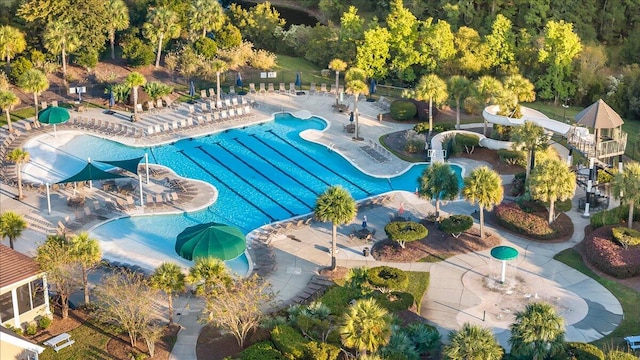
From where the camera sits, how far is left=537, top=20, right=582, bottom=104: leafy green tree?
61.9 metres

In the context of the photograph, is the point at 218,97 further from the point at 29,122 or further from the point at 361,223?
the point at 361,223

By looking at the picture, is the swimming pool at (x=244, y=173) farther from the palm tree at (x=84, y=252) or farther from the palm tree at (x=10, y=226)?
the palm tree at (x=84, y=252)

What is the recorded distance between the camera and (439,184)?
138 ft

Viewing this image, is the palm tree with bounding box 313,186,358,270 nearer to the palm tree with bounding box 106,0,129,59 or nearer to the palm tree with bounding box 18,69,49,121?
the palm tree with bounding box 18,69,49,121

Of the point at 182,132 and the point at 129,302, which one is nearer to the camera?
the point at 129,302

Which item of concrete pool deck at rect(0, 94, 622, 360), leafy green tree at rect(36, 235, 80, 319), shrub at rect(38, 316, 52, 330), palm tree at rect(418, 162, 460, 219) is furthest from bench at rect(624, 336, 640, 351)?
shrub at rect(38, 316, 52, 330)

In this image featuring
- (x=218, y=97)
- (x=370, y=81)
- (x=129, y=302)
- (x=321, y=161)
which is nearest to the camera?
(x=129, y=302)

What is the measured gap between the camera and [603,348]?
109 ft

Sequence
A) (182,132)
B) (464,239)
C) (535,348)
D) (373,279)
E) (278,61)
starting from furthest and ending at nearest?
(278,61)
(182,132)
(464,239)
(373,279)
(535,348)

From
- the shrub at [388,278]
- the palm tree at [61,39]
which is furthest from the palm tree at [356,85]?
the palm tree at [61,39]

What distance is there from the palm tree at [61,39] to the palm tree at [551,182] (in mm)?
36812

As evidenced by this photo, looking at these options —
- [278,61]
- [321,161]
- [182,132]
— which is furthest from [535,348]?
[278,61]

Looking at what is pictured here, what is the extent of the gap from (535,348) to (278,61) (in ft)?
151

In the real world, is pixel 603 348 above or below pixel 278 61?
below
